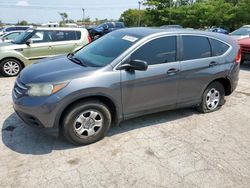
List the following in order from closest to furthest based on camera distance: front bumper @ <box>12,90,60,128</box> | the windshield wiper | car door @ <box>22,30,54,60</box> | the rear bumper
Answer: front bumper @ <box>12,90,60,128</box> → the windshield wiper → the rear bumper → car door @ <box>22,30,54,60</box>

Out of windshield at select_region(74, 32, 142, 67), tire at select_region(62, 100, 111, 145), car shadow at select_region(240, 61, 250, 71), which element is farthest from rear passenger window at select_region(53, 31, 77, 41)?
car shadow at select_region(240, 61, 250, 71)

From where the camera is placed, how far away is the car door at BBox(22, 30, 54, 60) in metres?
7.80

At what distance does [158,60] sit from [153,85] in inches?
15.9

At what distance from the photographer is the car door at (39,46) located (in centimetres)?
780

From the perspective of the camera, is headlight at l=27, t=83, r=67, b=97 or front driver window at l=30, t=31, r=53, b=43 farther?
front driver window at l=30, t=31, r=53, b=43

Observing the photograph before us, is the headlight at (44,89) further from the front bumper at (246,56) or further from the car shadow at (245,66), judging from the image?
the car shadow at (245,66)

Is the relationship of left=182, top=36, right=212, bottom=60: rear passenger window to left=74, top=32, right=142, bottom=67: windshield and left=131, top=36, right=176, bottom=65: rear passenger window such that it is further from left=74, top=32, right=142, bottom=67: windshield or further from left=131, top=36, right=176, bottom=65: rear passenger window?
left=74, top=32, right=142, bottom=67: windshield

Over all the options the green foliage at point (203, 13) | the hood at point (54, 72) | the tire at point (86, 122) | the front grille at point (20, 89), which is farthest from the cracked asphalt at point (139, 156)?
the green foliage at point (203, 13)

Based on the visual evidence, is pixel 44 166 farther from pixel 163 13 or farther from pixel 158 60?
pixel 163 13

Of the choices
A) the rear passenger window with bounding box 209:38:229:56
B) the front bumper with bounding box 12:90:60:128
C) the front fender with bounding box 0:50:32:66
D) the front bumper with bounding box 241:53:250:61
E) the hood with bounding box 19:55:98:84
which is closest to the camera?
the front bumper with bounding box 12:90:60:128

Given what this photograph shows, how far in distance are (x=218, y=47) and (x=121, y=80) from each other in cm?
218

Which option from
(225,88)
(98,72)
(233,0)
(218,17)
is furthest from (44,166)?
(233,0)

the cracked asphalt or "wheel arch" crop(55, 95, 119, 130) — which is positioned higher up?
"wheel arch" crop(55, 95, 119, 130)

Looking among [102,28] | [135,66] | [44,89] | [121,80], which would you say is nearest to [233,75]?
[135,66]
